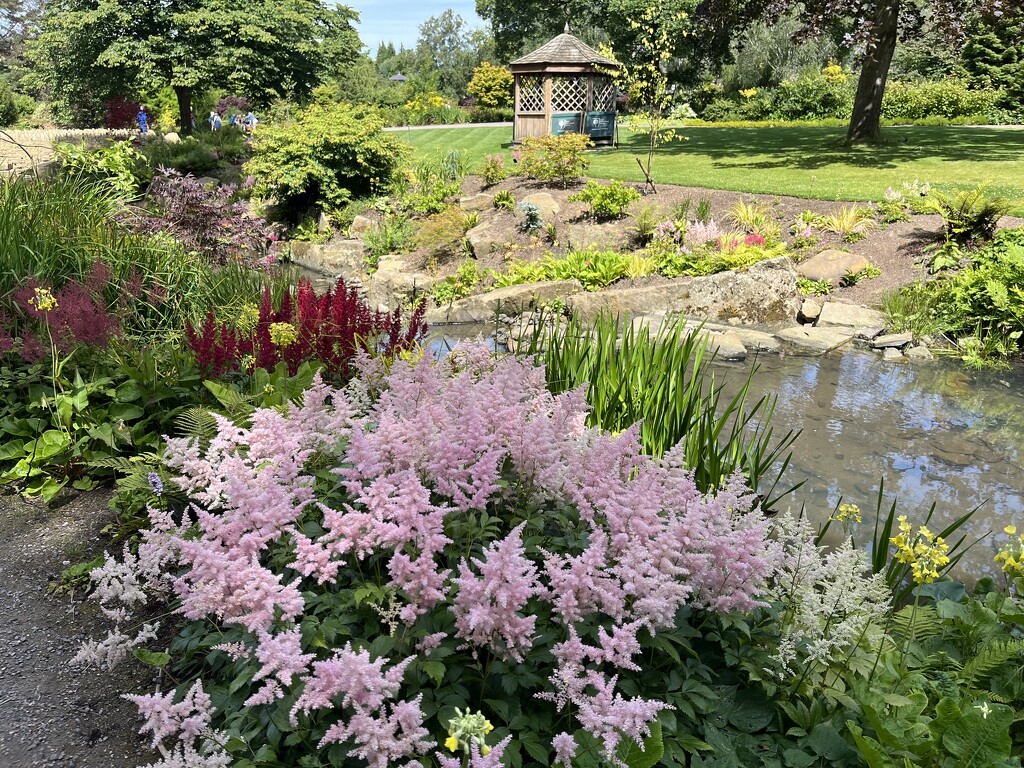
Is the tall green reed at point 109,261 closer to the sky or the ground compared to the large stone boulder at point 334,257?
closer to the sky

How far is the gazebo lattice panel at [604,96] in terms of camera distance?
19.8m

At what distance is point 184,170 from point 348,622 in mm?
19841

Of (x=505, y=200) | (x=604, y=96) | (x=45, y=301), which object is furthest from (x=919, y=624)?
(x=604, y=96)

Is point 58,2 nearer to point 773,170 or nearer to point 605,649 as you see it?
point 773,170

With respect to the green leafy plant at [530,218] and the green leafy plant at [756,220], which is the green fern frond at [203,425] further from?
the green leafy plant at [530,218]

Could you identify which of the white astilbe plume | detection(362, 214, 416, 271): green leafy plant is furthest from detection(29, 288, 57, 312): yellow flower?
detection(362, 214, 416, 271): green leafy plant

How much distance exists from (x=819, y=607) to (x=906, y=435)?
183 inches

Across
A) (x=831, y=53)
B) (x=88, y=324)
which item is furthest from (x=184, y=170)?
(x=831, y=53)

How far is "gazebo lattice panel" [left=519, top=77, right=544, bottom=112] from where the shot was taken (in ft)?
64.1

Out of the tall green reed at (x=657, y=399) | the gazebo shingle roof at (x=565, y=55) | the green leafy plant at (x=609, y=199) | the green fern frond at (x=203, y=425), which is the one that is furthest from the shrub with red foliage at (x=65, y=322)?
the gazebo shingle roof at (x=565, y=55)

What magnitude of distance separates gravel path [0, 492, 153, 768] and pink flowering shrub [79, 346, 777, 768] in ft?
0.84

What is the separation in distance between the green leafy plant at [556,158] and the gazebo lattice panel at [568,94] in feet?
20.9

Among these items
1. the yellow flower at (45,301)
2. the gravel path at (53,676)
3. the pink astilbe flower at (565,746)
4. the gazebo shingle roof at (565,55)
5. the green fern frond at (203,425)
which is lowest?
the gravel path at (53,676)

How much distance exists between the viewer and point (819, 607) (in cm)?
203
